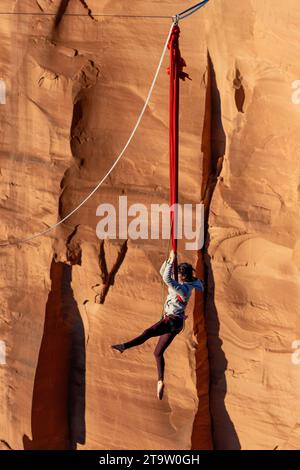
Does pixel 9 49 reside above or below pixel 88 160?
above

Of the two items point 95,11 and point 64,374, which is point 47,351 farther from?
point 95,11

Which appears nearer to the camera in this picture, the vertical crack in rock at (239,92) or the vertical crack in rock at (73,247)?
the vertical crack in rock at (239,92)

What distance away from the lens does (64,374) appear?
8922 millimetres

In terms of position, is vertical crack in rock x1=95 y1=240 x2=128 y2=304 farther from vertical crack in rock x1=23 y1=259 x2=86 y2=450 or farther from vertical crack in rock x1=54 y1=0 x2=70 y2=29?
vertical crack in rock x1=54 y1=0 x2=70 y2=29

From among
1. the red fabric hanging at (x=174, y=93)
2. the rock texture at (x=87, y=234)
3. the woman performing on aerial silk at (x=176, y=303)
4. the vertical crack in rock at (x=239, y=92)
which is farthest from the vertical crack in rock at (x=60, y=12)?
the woman performing on aerial silk at (x=176, y=303)

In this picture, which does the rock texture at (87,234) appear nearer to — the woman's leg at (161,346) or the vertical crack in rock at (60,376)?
the vertical crack in rock at (60,376)

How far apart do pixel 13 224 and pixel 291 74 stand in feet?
8.49

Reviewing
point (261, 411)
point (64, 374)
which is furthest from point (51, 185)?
point (261, 411)

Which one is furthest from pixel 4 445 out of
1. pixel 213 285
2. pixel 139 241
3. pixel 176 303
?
pixel 176 303

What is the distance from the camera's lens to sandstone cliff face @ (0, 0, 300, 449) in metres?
7.70

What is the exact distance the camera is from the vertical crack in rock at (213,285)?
7.92 meters

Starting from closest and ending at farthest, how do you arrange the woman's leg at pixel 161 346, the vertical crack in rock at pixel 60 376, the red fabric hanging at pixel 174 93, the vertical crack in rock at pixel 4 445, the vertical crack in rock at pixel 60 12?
the red fabric hanging at pixel 174 93 < the woman's leg at pixel 161 346 < the vertical crack in rock at pixel 60 12 < the vertical crack in rock at pixel 60 376 < the vertical crack in rock at pixel 4 445

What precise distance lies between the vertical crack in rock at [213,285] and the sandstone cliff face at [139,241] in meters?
0.01

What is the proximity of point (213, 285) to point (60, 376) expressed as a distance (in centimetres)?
160
